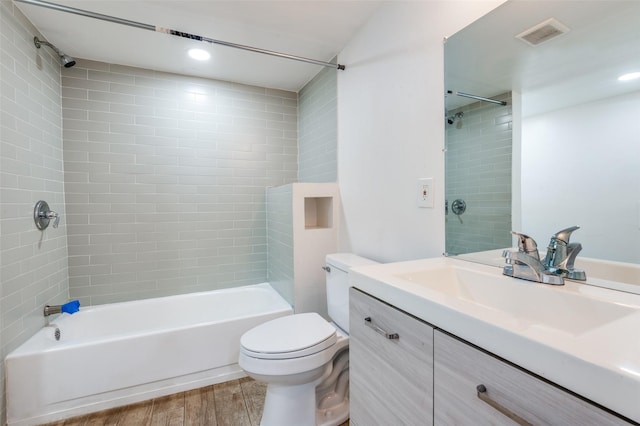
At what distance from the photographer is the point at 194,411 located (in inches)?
66.7

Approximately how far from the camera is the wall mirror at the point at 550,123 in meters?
0.82

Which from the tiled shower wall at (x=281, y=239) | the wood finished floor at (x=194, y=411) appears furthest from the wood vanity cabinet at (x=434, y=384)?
the tiled shower wall at (x=281, y=239)

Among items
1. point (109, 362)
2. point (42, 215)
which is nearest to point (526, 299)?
point (109, 362)

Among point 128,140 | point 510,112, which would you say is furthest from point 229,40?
point 510,112

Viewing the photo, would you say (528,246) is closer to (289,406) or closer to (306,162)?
(289,406)

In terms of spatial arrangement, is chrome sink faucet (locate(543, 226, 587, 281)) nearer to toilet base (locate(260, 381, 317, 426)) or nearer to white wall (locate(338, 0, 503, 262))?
white wall (locate(338, 0, 503, 262))

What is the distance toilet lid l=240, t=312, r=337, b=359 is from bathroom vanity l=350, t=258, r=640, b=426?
1.25 feet

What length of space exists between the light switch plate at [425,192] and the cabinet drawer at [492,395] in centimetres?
80

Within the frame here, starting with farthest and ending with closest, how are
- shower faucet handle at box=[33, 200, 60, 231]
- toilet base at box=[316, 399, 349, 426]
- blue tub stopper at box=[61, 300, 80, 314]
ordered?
blue tub stopper at box=[61, 300, 80, 314] < shower faucet handle at box=[33, 200, 60, 231] < toilet base at box=[316, 399, 349, 426]

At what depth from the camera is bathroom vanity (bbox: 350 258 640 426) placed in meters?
0.46

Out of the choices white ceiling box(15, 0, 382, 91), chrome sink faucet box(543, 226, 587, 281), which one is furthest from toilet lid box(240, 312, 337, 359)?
white ceiling box(15, 0, 382, 91)

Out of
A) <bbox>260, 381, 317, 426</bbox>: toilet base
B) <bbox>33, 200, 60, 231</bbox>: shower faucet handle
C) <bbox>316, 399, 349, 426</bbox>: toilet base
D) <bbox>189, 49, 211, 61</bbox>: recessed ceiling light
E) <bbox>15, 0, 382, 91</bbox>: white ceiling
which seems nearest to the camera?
<bbox>260, 381, 317, 426</bbox>: toilet base

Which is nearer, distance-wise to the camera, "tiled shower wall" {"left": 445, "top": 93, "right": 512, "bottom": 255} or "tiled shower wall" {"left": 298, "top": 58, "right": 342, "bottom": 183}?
"tiled shower wall" {"left": 445, "top": 93, "right": 512, "bottom": 255}

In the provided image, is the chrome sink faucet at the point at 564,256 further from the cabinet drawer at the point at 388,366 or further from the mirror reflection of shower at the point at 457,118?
the mirror reflection of shower at the point at 457,118
